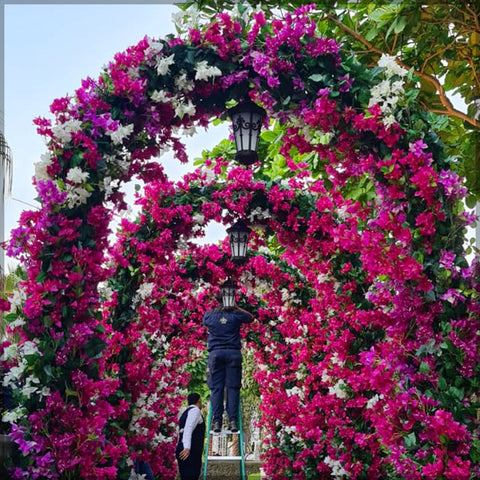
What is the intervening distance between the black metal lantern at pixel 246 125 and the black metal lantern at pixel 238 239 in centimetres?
273

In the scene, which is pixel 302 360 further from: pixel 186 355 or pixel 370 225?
pixel 370 225

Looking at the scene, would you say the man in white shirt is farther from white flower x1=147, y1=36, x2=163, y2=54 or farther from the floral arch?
white flower x1=147, y1=36, x2=163, y2=54

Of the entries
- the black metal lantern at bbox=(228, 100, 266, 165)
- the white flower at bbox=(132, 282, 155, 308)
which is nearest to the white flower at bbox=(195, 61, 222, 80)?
the black metal lantern at bbox=(228, 100, 266, 165)

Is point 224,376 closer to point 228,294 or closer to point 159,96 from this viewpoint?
point 228,294

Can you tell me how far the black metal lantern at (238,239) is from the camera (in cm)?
738

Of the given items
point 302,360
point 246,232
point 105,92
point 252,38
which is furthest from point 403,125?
point 302,360

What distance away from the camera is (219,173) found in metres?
7.47

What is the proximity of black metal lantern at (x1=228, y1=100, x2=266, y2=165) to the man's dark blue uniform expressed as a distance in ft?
14.9

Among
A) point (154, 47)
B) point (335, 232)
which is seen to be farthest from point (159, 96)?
point (335, 232)

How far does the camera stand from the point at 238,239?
7.41 metres

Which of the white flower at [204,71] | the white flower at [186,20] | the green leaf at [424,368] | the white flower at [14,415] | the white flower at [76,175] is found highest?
the white flower at [186,20]

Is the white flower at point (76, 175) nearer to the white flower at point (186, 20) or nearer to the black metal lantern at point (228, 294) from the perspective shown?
the white flower at point (186, 20)

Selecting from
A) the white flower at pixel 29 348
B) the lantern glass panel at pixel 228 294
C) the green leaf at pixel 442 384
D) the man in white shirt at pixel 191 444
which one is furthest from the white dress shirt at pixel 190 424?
the green leaf at pixel 442 384

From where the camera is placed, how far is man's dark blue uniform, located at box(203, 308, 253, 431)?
8.68 m
